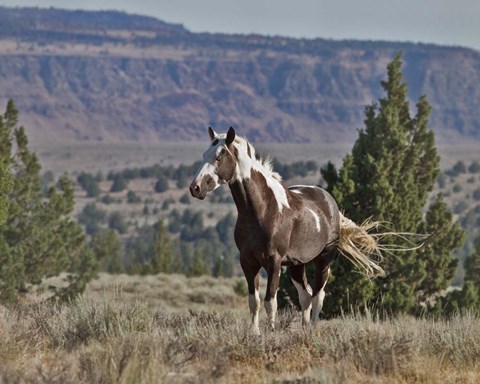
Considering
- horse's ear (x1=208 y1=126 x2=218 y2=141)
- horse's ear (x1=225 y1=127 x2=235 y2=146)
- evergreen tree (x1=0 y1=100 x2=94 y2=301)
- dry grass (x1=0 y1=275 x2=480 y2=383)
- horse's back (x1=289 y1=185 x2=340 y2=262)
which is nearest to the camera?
dry grass (x1=0 y1=275 x2=480 y2=383)

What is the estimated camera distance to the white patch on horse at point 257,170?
12065 millimetres

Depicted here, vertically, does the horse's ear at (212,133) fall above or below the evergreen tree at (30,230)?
above

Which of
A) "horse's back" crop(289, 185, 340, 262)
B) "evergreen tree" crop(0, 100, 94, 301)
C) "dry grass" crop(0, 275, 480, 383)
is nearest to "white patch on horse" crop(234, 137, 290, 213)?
"horse's back" crop(289, 185, 340, 262)

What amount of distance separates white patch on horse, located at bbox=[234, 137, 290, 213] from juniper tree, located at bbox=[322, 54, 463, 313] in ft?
28.1

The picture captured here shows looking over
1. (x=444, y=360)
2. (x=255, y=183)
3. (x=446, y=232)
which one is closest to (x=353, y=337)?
(x=444, y=360)

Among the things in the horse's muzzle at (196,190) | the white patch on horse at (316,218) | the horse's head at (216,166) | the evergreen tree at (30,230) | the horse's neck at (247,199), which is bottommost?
the evergreen tree at (30,230)

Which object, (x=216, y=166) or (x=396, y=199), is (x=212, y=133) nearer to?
(x=216, y=166)

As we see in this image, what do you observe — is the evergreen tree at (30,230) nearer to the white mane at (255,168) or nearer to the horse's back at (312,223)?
the horse's back at (312,223)

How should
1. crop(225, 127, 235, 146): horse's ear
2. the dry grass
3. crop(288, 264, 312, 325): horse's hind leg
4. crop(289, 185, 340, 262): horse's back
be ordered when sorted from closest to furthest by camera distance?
the dry grass, crop(225, 127, 235, 146): horse's ear, crop(289, 185, 340, 262): horse's back, crop(288, 264, 312, 325): horse's hind leg

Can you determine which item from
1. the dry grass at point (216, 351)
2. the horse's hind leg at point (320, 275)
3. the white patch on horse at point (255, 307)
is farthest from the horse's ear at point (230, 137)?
the horse's hind leg at point (320, 275)

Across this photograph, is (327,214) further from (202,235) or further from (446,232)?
(202,235)

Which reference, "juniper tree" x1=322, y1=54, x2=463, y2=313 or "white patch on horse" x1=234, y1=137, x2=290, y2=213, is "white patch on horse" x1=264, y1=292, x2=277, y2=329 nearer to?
"white patch on horse" x1=234, y1=137, x2=290, y2=213

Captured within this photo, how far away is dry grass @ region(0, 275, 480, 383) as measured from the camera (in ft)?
27.6

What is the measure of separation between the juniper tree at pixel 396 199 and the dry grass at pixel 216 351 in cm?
996
